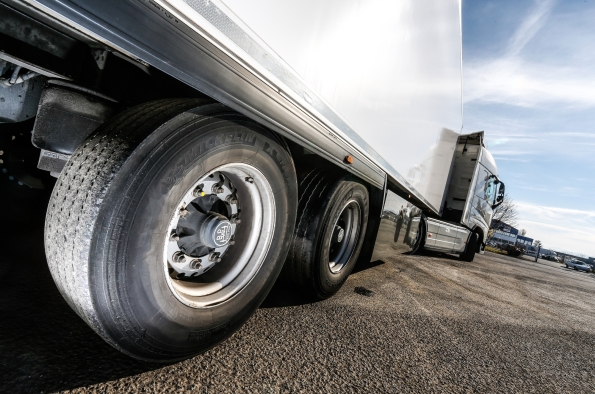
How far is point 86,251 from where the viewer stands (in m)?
1.06

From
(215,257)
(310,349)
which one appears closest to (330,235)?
(310,349)

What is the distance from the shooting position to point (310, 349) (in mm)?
1730

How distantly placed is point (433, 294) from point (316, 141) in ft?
9.27

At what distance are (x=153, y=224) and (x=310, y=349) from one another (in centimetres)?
112

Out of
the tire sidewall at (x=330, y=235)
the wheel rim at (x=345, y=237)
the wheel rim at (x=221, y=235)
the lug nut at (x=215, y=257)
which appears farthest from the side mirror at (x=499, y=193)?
the lug nut at (x=215, y=257)

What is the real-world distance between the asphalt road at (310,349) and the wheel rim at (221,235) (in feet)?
1.09

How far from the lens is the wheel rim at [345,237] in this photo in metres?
2.84

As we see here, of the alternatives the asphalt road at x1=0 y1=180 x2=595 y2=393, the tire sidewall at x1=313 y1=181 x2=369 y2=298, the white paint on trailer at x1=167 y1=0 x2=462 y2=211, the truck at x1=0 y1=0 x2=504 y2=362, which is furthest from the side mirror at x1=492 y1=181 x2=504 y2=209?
the truck at x1=0 y1=0 x2=504 y2=362

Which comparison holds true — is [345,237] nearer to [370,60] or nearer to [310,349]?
[310,349]

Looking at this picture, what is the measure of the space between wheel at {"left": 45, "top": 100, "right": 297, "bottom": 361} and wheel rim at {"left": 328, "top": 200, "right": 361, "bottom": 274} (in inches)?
53.7

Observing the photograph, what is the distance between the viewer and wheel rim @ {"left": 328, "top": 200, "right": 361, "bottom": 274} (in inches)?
112

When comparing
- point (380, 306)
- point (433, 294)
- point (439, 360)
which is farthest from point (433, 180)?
point (439, 360)

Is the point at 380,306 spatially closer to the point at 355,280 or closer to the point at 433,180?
the point at 355,280

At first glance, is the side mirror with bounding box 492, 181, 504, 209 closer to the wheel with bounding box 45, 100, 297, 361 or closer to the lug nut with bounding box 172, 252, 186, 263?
the wheel with bounding box 45, 100, 297, 361
